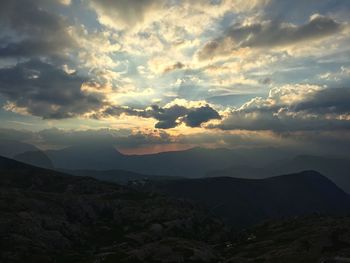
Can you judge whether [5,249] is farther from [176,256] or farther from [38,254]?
[176,256]

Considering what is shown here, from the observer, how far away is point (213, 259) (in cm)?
15375

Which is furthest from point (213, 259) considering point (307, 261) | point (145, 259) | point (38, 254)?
point (38, 254)

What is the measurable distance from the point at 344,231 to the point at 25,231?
14961cm

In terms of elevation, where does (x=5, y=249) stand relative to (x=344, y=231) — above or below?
below

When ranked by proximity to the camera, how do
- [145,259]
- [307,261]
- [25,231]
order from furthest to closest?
[25,231], [145,259], [307,261]

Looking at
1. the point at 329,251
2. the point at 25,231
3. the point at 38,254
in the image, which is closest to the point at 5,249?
the point at 38,254

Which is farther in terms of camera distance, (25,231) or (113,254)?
(25,231)

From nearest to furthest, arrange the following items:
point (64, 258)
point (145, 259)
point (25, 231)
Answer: point (145, 259) < point (64, 258) < point (25, 231)

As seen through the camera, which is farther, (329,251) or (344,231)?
(344,231)

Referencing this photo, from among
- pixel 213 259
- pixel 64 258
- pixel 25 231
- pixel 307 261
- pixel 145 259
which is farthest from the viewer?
pixel 25 231

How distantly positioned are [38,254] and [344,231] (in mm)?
128169

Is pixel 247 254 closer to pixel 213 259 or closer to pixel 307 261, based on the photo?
pixel 213 259

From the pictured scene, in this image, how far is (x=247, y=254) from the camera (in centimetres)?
15462

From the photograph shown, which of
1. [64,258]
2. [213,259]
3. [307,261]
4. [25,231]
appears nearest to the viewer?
[307,261]
